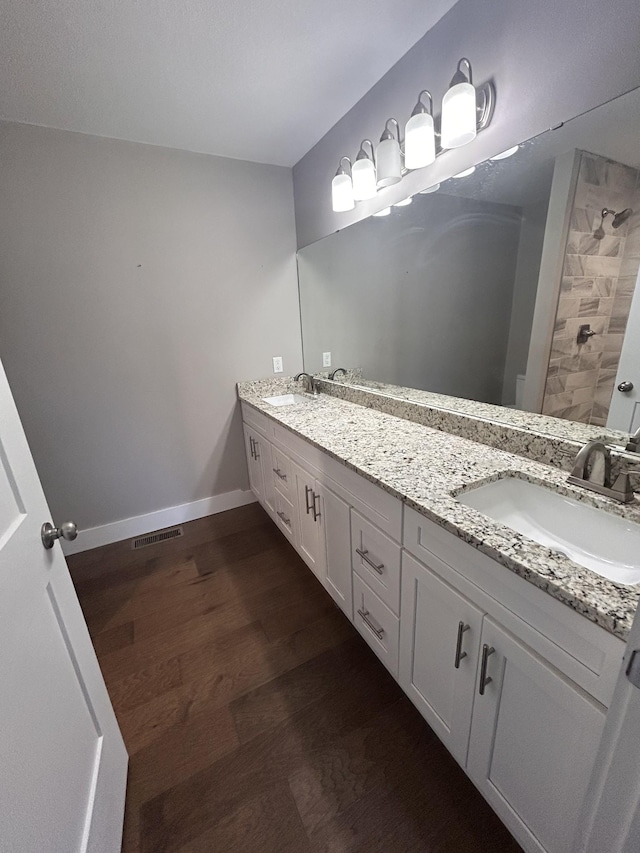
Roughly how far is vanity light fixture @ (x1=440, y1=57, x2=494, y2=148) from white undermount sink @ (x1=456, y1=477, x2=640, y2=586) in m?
1.16

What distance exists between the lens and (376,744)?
1146 mm

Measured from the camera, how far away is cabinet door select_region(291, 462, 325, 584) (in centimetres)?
160

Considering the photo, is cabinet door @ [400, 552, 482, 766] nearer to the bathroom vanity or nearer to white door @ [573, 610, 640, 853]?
the bathroom vanity

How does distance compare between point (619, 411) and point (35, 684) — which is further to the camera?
point (619, 411)

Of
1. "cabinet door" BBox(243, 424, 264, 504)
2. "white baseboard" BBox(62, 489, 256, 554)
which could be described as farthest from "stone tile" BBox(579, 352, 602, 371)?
"white baseboard" BBox(62, 489, 256, 554)

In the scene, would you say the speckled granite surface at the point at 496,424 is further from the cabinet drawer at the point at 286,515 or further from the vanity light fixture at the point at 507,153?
the vanity light fixture at the point at 507,153

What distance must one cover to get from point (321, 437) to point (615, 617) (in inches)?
43.4

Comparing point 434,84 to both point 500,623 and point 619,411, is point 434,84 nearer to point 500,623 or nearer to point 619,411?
point 619,411

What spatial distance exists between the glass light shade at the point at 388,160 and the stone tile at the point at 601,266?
87 centimetres

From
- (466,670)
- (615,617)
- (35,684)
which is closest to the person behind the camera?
(615,617)

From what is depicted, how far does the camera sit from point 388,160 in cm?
146

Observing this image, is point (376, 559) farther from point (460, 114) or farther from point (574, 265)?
point (460, 114)

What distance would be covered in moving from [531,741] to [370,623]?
0.62m

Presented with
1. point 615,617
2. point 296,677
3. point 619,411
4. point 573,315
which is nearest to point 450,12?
point 573,315
